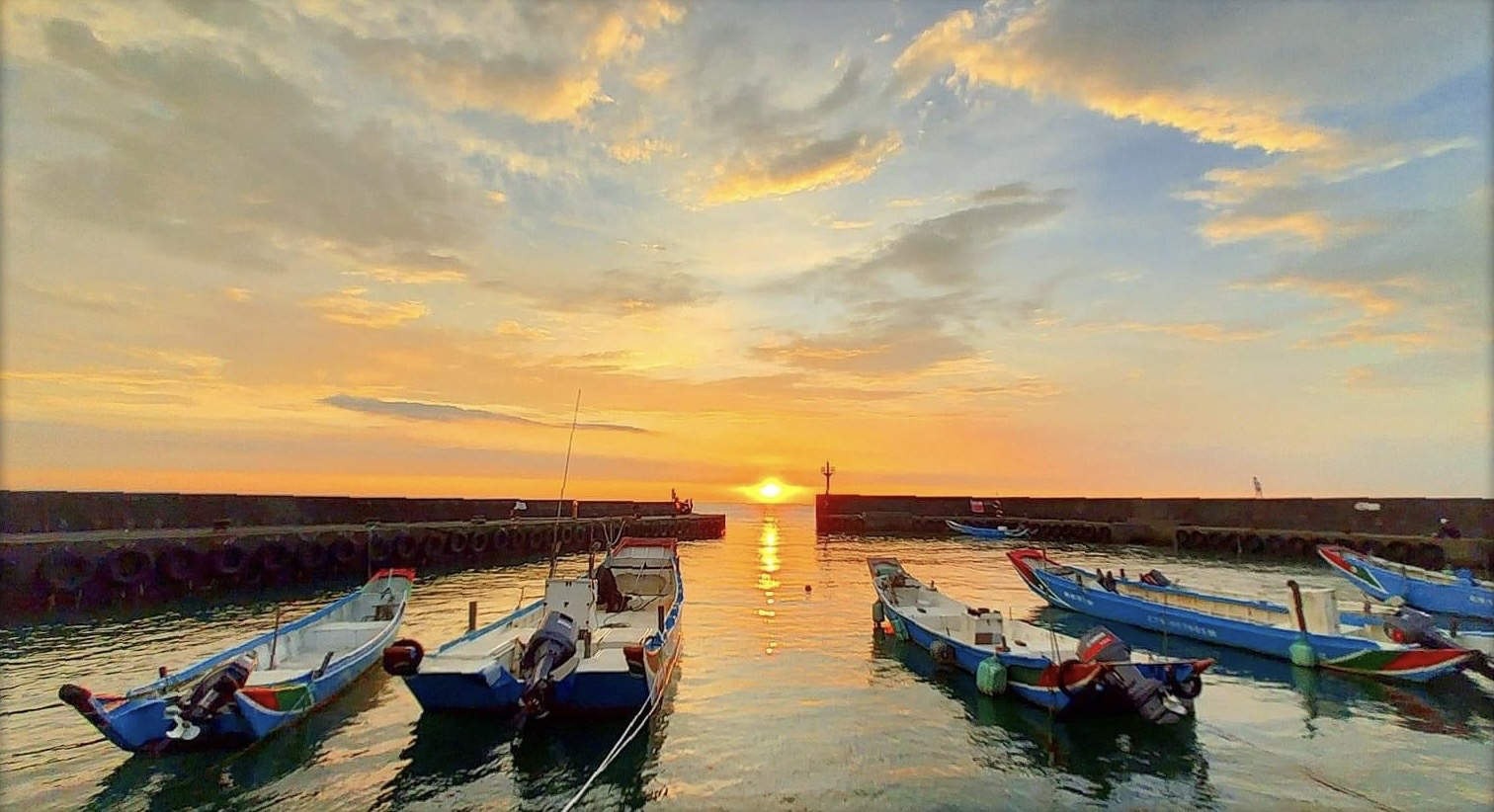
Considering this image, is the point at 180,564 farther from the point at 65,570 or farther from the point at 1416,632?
the point at 1416,632

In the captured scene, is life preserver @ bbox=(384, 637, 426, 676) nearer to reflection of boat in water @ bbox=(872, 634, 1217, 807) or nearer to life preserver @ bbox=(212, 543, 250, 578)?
reflection of boat in water @ bbox=(872, 634, 1217, 807)

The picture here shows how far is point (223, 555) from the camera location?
33.7 m

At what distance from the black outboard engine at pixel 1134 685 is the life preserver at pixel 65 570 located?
3874 cm

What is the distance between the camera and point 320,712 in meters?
15.7

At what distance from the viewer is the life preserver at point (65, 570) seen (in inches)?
1089

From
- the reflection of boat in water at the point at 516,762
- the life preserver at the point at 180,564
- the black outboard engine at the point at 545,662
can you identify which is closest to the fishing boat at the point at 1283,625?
the reflection of boat in water at the point at 516,762

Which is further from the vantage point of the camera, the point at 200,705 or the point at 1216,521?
the point at 1216,521

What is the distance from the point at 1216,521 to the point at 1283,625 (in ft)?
178

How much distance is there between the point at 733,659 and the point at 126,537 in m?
30.8

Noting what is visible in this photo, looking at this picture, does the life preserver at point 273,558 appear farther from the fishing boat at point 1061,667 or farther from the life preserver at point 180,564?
the fishing boat at point 1061,667

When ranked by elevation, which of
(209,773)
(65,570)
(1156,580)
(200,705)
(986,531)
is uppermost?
(1156,580)

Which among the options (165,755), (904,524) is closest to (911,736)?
(165,755)

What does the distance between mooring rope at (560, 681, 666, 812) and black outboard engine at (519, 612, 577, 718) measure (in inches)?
68.0

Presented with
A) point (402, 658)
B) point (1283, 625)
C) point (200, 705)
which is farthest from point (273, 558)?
point (1283, 625)
